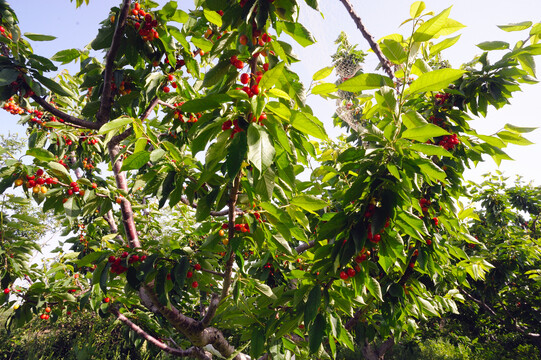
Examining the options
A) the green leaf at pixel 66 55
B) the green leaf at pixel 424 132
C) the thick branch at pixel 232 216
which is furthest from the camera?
the green leaf at pixel 66 55

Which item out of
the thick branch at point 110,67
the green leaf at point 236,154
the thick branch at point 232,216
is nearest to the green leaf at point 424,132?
the green leaf at point 236,154

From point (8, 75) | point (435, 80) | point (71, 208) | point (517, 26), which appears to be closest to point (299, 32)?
point (435, 80)

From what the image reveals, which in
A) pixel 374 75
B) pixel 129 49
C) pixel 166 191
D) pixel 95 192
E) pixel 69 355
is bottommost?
pixel 69 355

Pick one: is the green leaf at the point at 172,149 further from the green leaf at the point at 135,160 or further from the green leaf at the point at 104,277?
the green leaf at the point at 104,277

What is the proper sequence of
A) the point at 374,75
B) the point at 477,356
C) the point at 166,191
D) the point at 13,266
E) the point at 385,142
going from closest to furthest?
1. the point at 374,75
2. the point at 385,142
3. the point at 166,191
4. the point at 13,266
5. the point at 477,356

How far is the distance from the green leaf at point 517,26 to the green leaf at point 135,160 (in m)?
2.17

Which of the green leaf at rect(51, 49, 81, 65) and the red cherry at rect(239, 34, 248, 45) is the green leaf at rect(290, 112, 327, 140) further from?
the green leaf at rect(51, 49, 81, 65)

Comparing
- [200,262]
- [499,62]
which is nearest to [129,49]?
[200,262]

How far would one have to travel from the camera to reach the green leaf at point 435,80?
3.65ft

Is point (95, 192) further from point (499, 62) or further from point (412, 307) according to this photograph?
point (499, 62)

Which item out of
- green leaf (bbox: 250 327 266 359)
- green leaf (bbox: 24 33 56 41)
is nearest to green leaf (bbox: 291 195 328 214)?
green leaf (bbox: 250 327 266 359)

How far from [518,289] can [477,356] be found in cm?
308

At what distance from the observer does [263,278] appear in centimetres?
300

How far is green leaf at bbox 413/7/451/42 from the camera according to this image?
1.15m
